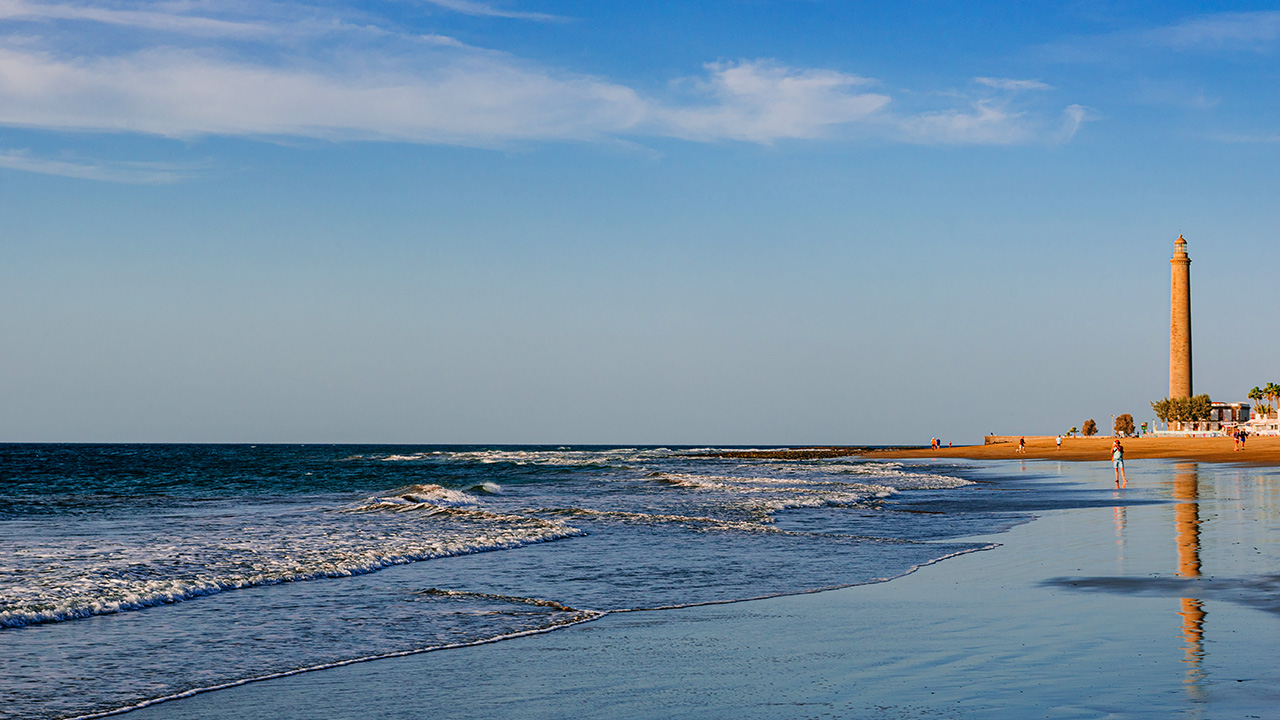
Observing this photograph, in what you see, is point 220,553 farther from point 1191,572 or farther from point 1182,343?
point 1182,343

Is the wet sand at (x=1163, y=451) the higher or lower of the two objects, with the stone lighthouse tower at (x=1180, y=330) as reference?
lower

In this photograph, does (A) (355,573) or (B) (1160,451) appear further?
(B) (1160,451)

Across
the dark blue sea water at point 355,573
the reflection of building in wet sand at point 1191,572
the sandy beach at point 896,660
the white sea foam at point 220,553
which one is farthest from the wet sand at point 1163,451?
the sandy beach at point 896,660

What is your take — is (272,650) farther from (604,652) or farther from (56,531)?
(56,531)

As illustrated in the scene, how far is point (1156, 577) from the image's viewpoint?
40.3 feet

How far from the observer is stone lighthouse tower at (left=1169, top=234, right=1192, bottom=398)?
98.2m

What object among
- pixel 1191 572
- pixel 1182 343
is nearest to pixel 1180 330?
pixel 1182 343

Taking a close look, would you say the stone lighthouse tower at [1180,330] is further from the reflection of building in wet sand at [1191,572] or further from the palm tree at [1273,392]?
the reflection of building in wet sand at [1191,572]

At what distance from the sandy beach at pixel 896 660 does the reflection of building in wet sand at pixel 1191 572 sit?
34 mm

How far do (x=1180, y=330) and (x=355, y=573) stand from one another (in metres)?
103

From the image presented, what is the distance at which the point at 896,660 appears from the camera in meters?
8.18

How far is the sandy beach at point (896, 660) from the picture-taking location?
6.84 meters

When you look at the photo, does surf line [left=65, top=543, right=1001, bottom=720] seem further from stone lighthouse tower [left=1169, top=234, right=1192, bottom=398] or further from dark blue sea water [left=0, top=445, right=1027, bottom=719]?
stone lighthouse tower [left=1169, top=234, right=1192, bottom=398]

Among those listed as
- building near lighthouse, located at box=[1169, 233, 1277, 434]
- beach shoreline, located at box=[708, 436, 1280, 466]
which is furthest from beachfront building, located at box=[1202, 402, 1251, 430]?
beach shoreline, located at box=[708, 436, 1280, 466]
